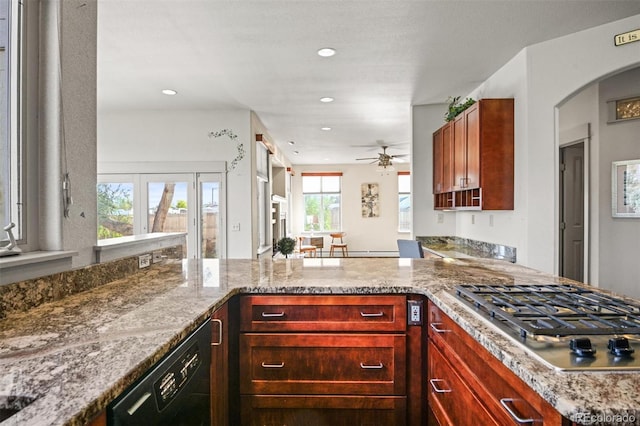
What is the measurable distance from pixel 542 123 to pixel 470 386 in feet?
8.87

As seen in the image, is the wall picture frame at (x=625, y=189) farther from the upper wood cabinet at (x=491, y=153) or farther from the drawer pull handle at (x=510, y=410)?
the drawer pull handle at (x=510, y=410)

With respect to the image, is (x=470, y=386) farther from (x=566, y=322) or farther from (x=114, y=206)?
(x=114, y=206)

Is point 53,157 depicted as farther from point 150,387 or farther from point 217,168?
point 217,168

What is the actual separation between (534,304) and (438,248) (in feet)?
10.8

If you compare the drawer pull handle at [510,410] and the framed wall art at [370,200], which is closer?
the drawer pull handle at [510,410]

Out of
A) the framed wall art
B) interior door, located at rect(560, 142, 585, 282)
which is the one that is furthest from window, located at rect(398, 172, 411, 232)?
interior door, located at rect(560, 142, 585, 282)

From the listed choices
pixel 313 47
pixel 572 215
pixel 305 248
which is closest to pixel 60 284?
pixel 313 47

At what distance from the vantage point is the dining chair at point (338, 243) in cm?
1023

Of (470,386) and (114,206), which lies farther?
(114,206)

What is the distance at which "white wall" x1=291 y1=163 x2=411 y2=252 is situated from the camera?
10500mm

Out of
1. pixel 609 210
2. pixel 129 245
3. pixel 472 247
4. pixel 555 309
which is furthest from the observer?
pixel 472 247

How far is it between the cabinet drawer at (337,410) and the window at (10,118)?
128cm

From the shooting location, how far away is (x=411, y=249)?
401 cm

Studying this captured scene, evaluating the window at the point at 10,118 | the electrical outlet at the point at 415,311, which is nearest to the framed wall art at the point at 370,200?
the electrical outlet at the point at 415,311
